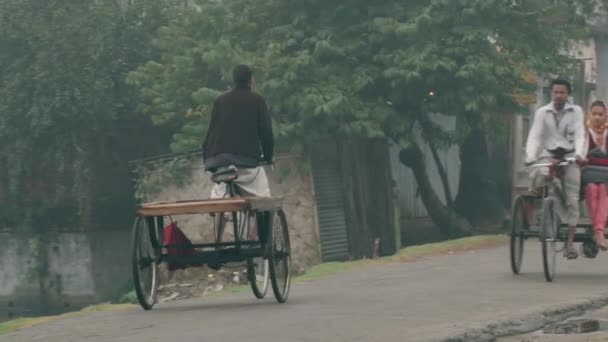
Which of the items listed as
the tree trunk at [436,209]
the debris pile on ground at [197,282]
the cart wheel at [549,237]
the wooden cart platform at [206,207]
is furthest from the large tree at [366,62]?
the wooden cart platform at [206,207]

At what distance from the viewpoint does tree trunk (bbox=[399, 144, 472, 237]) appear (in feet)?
85.6

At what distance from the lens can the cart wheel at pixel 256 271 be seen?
36.4 ft

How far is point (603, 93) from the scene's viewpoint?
3956 cm

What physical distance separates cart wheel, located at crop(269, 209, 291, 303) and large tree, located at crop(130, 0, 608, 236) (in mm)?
10470

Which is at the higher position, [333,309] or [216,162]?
[216,162]

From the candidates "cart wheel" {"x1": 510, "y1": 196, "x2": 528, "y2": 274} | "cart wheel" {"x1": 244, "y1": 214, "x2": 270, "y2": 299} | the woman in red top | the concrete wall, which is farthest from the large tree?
"cart wheel" {"x1": 244, "y1": 214, "x2": 270, "y2": 299}

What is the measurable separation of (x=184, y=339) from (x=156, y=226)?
252 centimetres

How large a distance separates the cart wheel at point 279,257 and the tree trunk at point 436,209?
1472 centimetres

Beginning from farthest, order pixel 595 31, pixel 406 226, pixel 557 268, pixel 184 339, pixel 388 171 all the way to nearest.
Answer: pixel 595 31, pixel 406 226, pixel 388 171, pixel 557 268, pixel 184 339

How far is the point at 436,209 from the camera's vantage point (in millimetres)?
26281

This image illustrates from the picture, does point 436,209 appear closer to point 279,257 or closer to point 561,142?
point 561,142

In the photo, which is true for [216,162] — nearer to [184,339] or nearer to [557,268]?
[184,339]

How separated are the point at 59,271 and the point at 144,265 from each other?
57.3ft

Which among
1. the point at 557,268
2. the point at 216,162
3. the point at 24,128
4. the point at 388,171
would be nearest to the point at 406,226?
the point at 388,171
